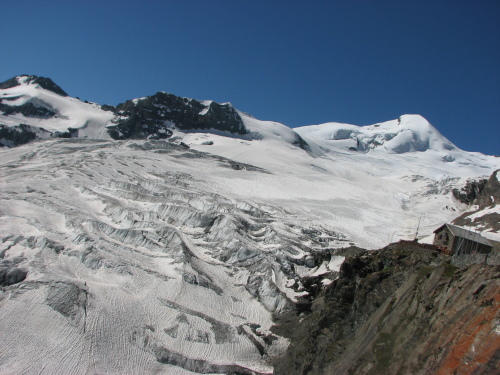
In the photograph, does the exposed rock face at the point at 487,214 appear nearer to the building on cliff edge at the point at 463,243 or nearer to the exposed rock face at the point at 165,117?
the building on cliff edge at the point at 463,243

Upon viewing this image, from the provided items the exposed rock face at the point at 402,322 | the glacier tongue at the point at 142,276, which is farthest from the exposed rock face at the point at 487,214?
the exposed rock face at the point at 402,322

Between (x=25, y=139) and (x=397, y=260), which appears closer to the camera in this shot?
(x=397, y=260)

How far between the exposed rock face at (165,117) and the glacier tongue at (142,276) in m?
102

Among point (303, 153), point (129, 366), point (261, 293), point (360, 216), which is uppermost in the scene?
point (303, 153)

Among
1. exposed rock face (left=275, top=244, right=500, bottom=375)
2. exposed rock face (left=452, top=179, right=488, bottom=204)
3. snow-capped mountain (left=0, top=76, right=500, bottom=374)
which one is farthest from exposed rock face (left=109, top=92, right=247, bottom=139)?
exposed rock face (left=275, top=244, right=500, bottom=375)

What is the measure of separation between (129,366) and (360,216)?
2295 inches

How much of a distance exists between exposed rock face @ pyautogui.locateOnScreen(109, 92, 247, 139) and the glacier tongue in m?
102

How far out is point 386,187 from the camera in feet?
425

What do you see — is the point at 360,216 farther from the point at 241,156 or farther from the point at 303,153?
the point at 303,153

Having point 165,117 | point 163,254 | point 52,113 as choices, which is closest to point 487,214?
point 163,254

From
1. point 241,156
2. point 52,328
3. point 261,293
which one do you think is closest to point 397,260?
point 261,293

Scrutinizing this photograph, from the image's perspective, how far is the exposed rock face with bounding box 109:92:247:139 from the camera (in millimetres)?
173250

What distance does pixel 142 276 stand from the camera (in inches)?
1673

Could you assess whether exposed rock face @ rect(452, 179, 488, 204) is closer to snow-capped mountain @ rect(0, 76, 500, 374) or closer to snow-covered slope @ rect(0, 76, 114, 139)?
snow-capped mountain @ rect(0, 76, 500, 374)
